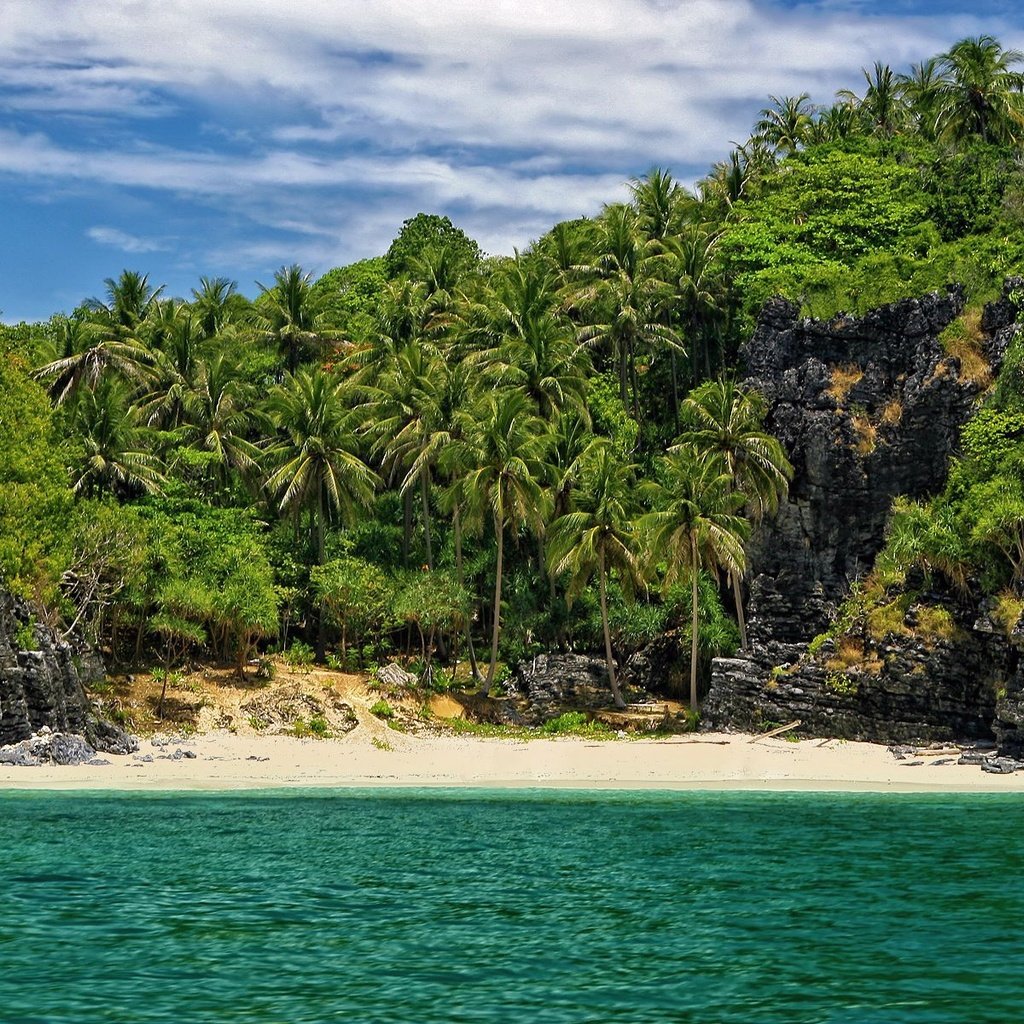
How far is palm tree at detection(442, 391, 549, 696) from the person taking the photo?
152 ft

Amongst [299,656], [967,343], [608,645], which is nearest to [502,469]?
[608,645]

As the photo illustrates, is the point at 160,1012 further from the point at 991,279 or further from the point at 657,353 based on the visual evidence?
the point at 657,353

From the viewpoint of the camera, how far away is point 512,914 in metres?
16.8

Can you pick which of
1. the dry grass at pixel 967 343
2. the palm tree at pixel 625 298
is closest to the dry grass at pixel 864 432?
the dry grass at pixel 967 343

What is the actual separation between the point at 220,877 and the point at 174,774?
49.0 feet

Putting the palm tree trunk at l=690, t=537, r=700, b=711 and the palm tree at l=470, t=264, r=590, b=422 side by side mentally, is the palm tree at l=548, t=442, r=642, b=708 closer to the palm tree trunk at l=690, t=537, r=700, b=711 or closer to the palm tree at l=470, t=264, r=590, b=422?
the palm tree trunk at l=690, t=537, r=700, b=711

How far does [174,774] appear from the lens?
111 feet

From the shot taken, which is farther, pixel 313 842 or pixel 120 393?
pixel 120 393

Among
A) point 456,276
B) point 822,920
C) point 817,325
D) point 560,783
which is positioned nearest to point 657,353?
point 456,276

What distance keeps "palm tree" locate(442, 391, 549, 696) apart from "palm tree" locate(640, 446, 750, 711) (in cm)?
516

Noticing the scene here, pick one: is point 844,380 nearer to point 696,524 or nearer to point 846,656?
point 696,524

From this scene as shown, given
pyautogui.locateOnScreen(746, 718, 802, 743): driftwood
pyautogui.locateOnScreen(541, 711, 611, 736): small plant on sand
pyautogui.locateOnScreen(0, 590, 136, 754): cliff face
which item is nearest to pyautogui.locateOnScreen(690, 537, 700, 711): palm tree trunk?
pyautogui.locateOnScreen(541, 711, 611, 736): small plant on sand

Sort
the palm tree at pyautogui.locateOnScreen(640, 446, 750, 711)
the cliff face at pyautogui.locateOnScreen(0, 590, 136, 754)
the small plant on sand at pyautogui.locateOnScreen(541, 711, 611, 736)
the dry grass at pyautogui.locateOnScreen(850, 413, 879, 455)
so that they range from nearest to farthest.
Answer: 1. the cliff face at pyautogui.locateOnScreen(0, 590, 136, 754)
2. the dry grass at pyautogui.locateOnScreen(850, 413, 879, 455)
3. the palm tree at pyautogui.locateOnScreen(640, 446, 750, 711)
4. the small plant on sand at pyautogui.locateOnScreen(541, 711, 611, 736)

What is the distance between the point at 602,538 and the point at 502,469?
177 inches
